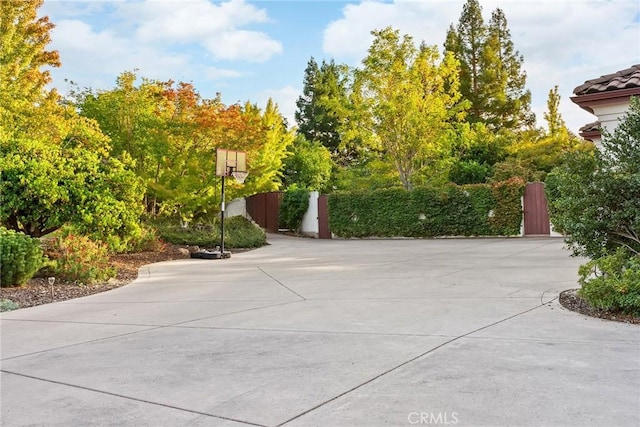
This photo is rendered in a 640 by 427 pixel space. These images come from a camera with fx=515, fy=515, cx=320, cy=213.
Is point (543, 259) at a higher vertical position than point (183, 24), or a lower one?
lower

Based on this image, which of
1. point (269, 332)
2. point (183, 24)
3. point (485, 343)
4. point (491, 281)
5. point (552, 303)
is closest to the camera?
point (485, 343)

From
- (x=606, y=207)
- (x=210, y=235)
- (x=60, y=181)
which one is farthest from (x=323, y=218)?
(x=606, y=207)

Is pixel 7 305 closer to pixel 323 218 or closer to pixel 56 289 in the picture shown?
pixel 56 289

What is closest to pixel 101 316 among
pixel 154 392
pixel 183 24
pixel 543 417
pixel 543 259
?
pixel 154 392

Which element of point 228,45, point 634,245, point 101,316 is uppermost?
point 228,45

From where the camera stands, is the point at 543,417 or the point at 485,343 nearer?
the point at 543,417

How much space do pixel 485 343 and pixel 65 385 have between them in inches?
127

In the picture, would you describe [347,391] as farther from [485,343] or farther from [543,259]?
[543,259]

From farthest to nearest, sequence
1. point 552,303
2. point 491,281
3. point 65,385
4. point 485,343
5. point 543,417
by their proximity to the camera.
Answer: point 491,281 → point 552,303 → point 485,343 → point 65,385 → point 543,417

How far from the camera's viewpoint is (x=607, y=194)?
601 centimetres

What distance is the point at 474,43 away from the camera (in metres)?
34.0

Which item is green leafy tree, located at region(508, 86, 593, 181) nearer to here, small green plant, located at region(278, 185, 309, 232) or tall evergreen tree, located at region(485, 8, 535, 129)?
tall evergreen tree, located at region(485, 8, 535, 129)
